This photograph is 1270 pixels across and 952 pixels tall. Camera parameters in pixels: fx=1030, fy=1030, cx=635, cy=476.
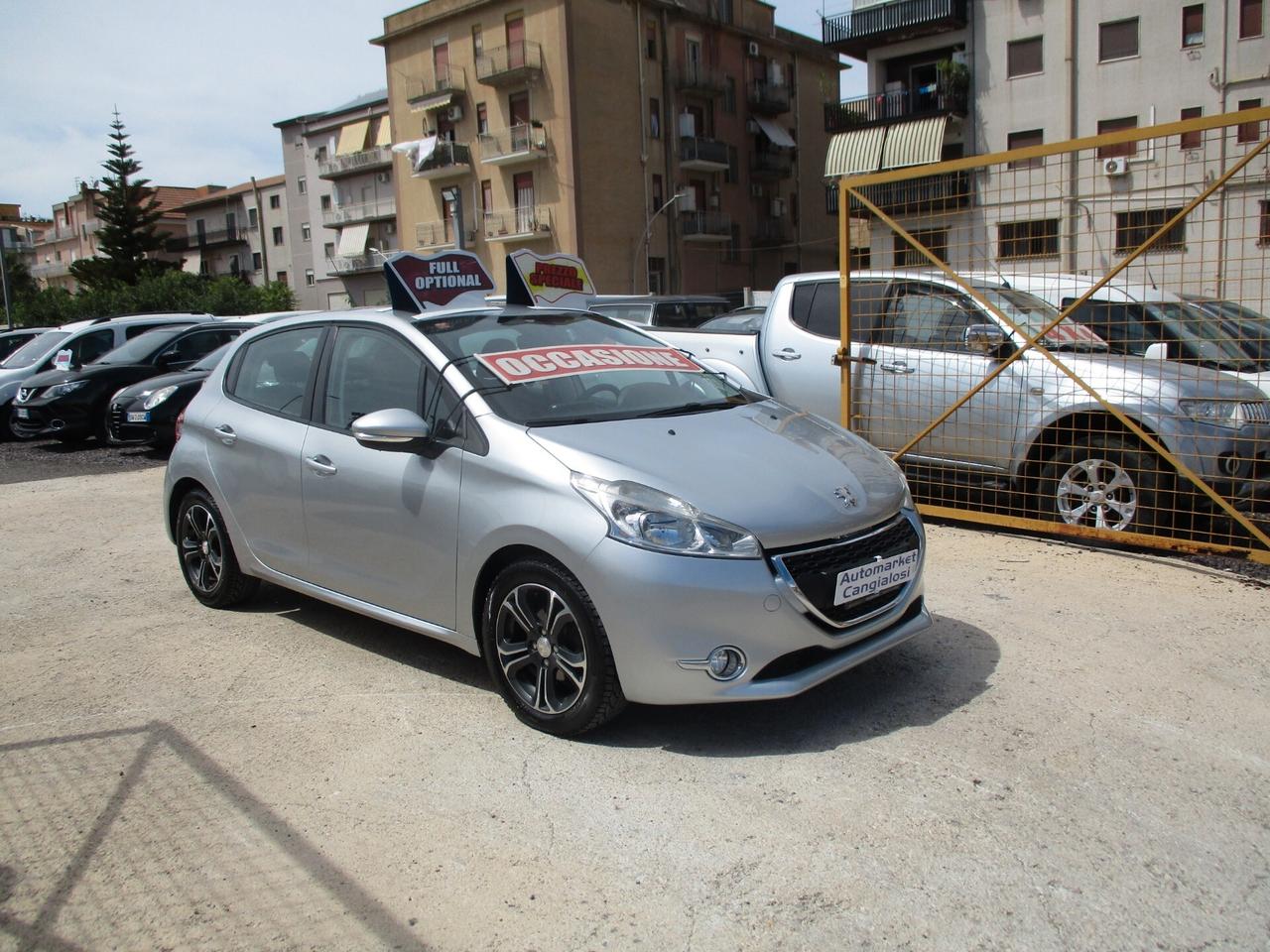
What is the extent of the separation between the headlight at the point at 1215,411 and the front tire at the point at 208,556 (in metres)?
5.29

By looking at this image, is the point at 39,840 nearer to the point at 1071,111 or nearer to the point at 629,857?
the point at 629,857

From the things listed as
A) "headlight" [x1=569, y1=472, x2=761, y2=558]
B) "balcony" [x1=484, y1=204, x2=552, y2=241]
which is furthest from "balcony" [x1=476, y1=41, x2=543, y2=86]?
"headlight" [x1=569, y1=472, x2=761, y2=558]

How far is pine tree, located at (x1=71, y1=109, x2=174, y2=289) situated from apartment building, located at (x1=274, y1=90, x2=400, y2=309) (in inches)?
339

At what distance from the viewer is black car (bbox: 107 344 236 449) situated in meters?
12.3

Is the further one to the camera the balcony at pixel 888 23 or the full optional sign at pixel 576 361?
the balcony at pixel 888 23

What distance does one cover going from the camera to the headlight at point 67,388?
14.0m

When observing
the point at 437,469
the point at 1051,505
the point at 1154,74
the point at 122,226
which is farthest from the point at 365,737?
the point at 122,226

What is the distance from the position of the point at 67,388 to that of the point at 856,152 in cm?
2630

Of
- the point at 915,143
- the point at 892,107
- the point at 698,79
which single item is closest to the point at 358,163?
the point at 698,79

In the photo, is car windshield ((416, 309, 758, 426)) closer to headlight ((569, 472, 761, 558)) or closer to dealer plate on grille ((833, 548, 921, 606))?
headlight ((569, 472, 761, 558))

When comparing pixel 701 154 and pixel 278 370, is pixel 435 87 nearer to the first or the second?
pixel 701 154

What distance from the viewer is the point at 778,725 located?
382 cm

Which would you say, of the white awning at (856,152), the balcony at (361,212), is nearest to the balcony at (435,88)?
the balcony at (361,212)

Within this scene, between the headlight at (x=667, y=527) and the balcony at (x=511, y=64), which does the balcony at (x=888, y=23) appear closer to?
the balcony at (x=511, y=64)
